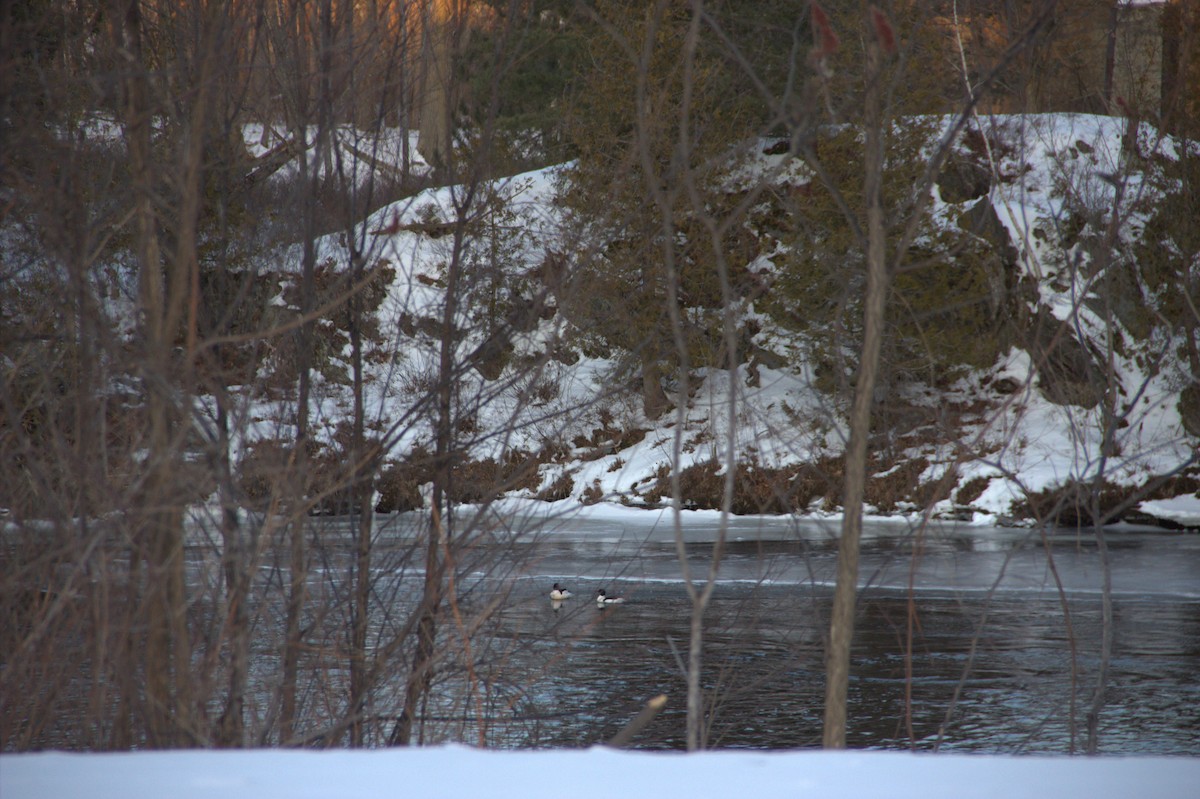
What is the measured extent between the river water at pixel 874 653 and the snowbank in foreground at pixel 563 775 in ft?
4.93

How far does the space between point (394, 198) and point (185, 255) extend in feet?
8.07

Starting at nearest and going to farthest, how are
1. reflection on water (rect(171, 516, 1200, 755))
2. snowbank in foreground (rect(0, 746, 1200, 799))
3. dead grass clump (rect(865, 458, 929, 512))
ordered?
1. snowbank in foreground (rect(0, 746, 1200, 799))
2. reflection on water (rect(171, 516, 1200, 755))
3. dead grass clump (rect(865, 458, 929, 512))

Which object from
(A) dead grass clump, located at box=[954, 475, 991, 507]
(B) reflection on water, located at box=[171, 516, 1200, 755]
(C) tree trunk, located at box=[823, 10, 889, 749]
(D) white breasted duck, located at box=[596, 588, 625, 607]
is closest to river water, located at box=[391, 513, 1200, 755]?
(B) reflection on water, located at box=[171, 516, 1200, 755]

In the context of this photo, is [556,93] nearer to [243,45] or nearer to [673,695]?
[673,695]

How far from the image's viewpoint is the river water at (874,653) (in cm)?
645

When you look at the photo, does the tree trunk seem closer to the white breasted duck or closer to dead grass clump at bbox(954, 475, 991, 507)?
the white breasted duck

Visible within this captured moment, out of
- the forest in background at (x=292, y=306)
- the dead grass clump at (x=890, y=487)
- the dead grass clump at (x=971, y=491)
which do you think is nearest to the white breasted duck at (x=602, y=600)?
the forest in background at (x=292, y=306)

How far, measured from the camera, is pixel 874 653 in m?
10.7

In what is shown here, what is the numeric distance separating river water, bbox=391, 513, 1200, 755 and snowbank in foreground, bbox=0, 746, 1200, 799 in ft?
4.93

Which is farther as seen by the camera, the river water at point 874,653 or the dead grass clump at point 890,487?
the dead grass clump at point 890,487

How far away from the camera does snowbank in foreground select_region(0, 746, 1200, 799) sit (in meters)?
2.22

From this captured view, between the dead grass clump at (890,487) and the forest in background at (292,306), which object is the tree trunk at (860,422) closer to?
the forest in background at (292,306)

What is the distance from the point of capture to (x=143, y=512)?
3.13m

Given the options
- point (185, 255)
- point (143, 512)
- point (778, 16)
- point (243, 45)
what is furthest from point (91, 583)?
point (778, 16)
